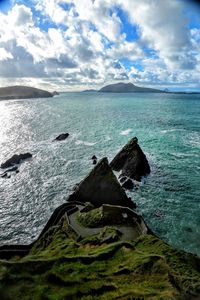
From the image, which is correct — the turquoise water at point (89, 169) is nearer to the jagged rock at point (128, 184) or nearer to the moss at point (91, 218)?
the jagged rock at point (128, 184)

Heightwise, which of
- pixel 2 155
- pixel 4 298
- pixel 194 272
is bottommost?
pixel 2 155

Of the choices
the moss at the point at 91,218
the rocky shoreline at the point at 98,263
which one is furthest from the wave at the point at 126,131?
the moss at the point at 91,218

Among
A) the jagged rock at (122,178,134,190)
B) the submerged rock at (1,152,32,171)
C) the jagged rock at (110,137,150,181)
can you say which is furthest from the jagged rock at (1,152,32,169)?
the jagged rock at (122,178,134,190)

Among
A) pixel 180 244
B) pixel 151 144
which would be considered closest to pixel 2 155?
pixel 151 144

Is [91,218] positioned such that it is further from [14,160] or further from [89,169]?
[14,160]

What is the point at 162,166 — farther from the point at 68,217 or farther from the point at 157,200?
the point at 68,217

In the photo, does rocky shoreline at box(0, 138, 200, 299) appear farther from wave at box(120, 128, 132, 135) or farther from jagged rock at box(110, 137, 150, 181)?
wave at box(120, 128, 132, 135)

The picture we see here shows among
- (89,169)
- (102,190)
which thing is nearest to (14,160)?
(89,169)
